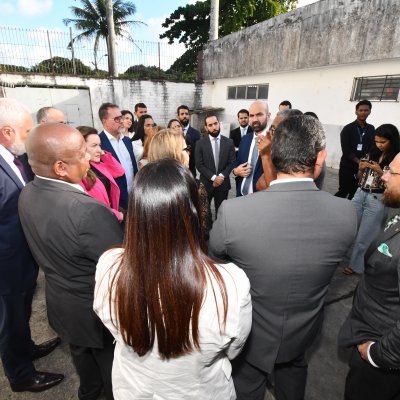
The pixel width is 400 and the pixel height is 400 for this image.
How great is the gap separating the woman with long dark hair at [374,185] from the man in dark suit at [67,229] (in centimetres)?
284

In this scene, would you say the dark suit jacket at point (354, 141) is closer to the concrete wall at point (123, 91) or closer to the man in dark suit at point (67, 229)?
the man in dark suit at point (67, 229)

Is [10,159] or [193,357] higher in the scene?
[10,159]

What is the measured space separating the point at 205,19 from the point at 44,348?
73.0 ft

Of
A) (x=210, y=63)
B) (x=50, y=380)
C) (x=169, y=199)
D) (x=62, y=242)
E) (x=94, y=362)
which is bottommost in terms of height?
(x=50, y=380)

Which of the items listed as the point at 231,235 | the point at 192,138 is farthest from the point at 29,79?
the point at 231,235

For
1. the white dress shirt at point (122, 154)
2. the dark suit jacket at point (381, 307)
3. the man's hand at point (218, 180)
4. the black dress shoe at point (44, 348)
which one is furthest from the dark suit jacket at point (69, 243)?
the man's hand at point (218, 180)

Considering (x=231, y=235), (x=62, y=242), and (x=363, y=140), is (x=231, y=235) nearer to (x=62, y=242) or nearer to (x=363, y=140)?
(x=62, y=242)

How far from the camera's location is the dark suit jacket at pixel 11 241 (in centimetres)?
168

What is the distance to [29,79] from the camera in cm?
1108

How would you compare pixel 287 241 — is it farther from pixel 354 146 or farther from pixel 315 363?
pixel 354 146

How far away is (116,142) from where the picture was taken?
349cm

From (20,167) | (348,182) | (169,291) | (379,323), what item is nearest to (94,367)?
(169,291)

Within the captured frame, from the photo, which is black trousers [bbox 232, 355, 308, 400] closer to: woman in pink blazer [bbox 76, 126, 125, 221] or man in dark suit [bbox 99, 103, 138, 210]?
woman in pink blazer [bbox 76, 126, 125, 221]

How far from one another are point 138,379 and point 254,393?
2.93 feet
